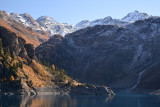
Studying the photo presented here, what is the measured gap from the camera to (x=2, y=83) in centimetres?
11669

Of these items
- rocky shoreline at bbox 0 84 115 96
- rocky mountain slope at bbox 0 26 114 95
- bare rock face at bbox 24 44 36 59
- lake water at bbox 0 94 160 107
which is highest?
bare rock face at bbox 24 44 36 59

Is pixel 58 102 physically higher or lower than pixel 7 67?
lower

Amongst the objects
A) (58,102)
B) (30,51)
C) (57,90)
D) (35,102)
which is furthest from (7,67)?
(30,51)

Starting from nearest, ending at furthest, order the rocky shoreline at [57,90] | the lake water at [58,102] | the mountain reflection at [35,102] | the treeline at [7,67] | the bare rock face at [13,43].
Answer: the mountain reflection at [35,102] → the lake water at [58,102] → the rocky shoreline at [57,90] → the treeline at [7,67] → the bare rock face at [13,43]

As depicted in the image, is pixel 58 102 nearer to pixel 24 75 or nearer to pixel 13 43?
pixel 24 75

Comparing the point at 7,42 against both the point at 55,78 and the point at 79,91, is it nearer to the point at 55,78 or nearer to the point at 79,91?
the point at 55,78

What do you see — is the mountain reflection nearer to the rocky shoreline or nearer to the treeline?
the rocky shoreline

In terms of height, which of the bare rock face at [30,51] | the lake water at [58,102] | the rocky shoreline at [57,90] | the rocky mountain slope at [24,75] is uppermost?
the bare rock face at [30,51]

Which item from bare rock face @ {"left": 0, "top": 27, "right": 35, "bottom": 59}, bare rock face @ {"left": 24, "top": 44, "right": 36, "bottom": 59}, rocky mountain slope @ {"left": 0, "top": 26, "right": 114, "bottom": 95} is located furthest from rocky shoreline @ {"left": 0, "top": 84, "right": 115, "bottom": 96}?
bare rock face @ {"left": 24, "top": 44, "right": 36, "bottom": 59}

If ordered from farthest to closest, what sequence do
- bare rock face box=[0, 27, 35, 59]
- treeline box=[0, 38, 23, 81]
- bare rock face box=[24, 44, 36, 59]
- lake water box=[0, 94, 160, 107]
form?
bare rock face box=[24, 44, 36, 59] < bare rock face box=[0, 27, 35, 59] < treeline box=[0, 38, 23, 81] < lake water box=[0, 94, 160, 107]

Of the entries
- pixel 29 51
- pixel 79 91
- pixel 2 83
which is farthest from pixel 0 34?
pixel 79 91

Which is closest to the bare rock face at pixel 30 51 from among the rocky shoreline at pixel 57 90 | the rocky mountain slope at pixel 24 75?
the rocky mountain slope at pixel 24 75

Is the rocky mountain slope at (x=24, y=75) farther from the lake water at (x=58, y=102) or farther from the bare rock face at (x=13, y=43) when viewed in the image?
the lake water at (x=58, y=102)

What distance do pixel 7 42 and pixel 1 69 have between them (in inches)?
1272
